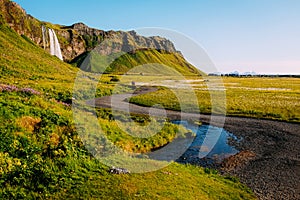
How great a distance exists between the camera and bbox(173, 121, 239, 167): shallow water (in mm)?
23636

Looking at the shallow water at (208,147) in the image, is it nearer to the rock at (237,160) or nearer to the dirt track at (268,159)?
the rock at (237,160)

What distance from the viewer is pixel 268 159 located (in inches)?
937

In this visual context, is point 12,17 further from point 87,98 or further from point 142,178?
point 142,178

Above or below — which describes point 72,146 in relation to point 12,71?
below

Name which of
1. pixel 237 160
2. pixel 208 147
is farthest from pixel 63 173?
pixel 208 147

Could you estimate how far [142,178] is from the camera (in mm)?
15961

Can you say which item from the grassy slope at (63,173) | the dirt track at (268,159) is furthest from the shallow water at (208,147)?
the grassy slope at (63,173)

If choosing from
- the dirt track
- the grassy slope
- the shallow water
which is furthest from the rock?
the grassy slope

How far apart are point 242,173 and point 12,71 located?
195ft

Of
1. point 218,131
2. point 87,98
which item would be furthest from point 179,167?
point 87,98

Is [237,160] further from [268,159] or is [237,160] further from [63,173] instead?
[63,173]

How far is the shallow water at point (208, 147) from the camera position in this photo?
77.5 feet

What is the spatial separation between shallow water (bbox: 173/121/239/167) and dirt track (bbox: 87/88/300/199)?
116 cm

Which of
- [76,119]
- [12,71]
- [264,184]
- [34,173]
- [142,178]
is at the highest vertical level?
[12,71]
